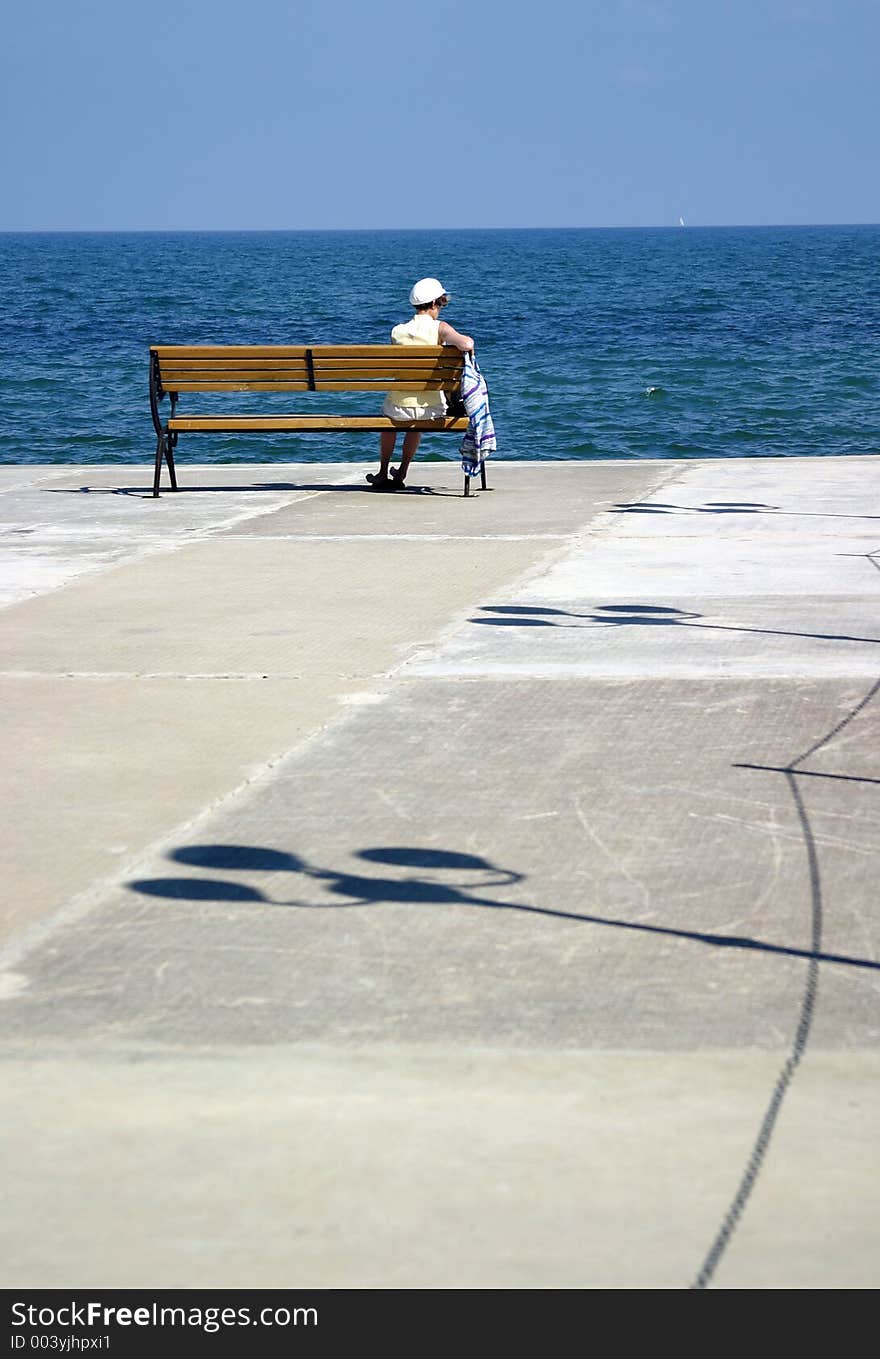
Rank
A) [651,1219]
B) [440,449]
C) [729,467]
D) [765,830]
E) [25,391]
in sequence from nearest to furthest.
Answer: [651,1219], [765,830], [729,467], [440,449], [25,391]

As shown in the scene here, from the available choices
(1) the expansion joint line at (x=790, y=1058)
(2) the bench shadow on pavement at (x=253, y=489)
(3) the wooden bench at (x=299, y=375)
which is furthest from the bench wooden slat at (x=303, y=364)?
(1) the expansion joint line at (x=790, y=1058)

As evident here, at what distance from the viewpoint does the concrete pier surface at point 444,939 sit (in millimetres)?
3125

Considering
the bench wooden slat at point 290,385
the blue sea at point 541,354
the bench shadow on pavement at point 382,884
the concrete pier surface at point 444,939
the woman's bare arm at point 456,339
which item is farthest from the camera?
the blue sea at point 541,354

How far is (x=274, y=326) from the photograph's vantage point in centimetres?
6338

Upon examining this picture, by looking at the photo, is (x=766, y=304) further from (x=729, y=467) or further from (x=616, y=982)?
(x=616, y=982)

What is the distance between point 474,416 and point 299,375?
59.5 inches

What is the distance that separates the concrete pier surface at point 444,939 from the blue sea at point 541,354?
16.5 m

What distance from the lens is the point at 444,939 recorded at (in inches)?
171

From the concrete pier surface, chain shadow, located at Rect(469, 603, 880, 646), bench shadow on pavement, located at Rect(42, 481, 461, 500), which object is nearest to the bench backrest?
bench shadow on pavement, located at Rect(42, 481, 461, 500)

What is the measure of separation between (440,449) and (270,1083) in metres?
21.9

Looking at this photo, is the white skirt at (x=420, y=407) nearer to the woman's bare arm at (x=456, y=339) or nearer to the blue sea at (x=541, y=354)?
the woman's bare arm at (x=456, y=339)

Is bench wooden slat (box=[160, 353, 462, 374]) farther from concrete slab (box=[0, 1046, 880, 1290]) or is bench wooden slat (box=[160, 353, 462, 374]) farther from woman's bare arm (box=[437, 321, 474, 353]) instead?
concrete slab (box=[0, 1046, 880, 1290])
